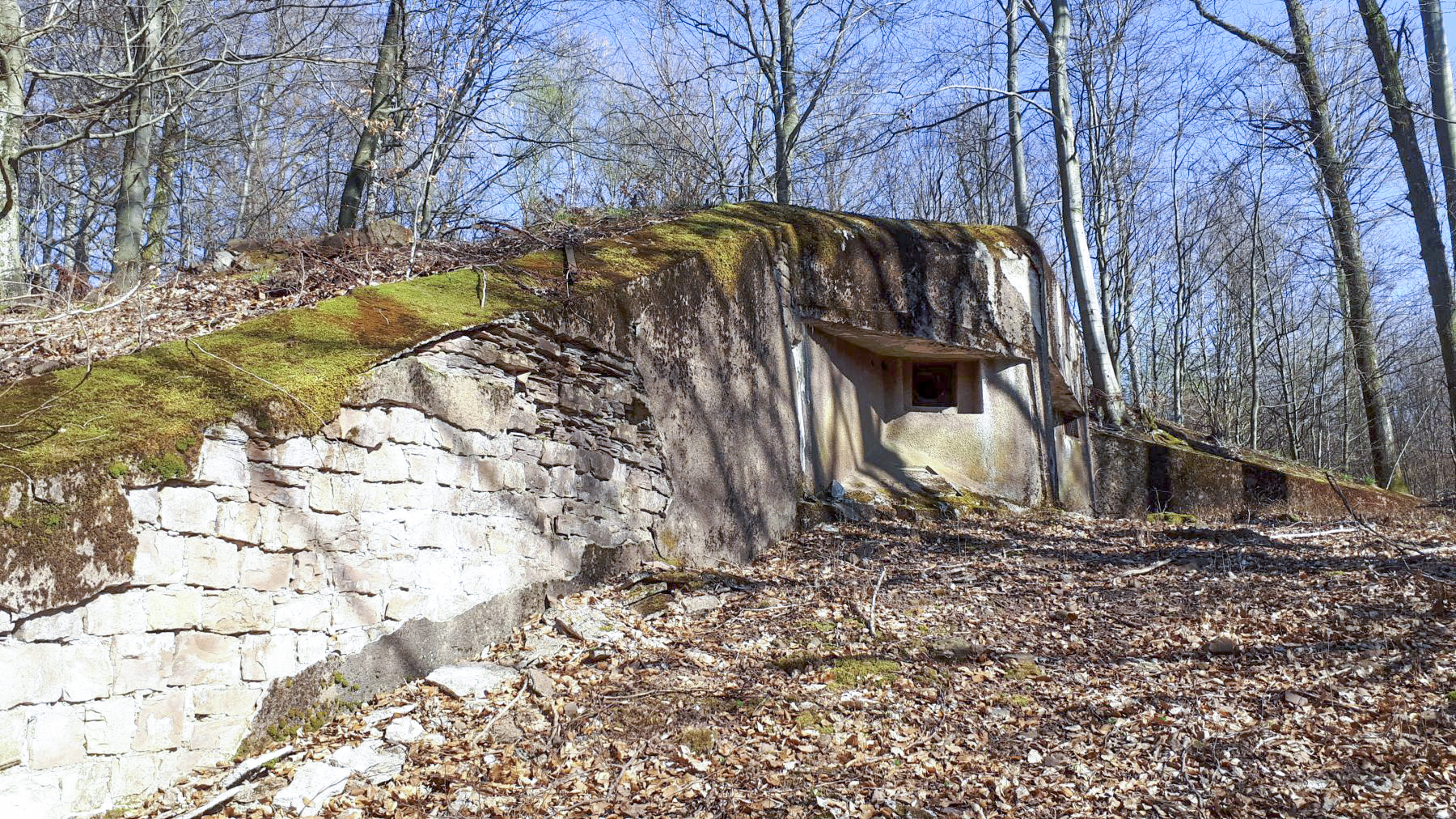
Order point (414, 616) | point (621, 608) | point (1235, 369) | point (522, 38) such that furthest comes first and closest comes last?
point (1235, 369), point (522, 38), point (621, 608), point (414, 616)

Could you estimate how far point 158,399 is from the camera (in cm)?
356

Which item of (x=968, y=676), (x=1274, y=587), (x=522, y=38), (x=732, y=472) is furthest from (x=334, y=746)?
(x=522, y=38)

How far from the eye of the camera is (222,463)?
3.46 meters

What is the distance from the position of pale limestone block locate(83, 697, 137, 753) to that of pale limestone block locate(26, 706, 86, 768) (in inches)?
0.9

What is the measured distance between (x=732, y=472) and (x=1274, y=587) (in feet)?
11.4

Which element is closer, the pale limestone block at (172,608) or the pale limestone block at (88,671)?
the pale limestone block at (88,671)

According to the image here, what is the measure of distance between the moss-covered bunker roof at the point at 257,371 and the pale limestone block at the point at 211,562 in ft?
1.07

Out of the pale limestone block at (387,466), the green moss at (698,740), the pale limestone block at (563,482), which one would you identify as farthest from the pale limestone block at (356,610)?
the green moss at (698,740)

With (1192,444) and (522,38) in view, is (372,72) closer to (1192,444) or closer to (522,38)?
(522,38)

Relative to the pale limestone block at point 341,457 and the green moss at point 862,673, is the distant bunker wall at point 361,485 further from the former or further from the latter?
the green moss at point 862,673

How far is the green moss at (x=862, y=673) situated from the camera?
434 cm

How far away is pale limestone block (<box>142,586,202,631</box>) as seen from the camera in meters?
3.19

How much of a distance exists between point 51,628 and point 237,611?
2.00 feet

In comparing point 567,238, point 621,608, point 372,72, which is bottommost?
point 621,608
